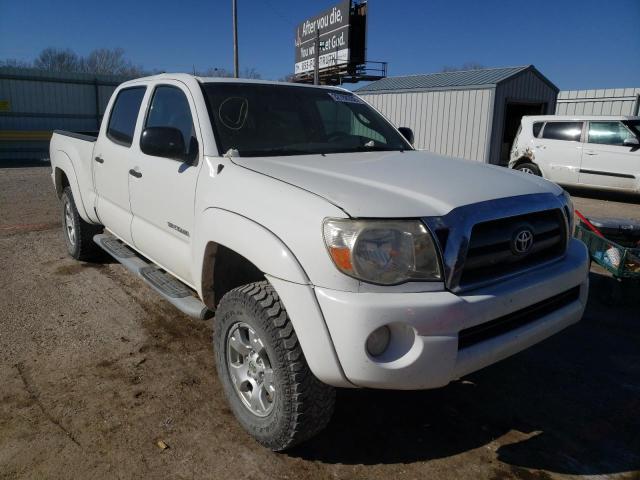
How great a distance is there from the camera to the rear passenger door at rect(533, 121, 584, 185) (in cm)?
1136

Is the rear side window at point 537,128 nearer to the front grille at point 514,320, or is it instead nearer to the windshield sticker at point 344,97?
the windshield sticker at point 344,97

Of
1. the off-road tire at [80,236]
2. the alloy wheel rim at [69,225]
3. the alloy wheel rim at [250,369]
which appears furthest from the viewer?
the alloy wheel rim at [69,225]

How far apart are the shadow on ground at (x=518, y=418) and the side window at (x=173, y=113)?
6.11ft

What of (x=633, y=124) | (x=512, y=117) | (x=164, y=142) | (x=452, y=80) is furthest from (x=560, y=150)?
(x=164, y=142)

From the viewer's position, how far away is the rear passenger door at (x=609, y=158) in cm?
1051

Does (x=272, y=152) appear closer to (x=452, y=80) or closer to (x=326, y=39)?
(x=452, y=80)

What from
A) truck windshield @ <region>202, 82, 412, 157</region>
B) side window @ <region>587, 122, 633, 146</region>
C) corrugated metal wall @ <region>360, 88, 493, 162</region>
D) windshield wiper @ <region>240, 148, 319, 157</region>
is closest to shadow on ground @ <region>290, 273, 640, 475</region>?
windshield wiper @ <region>240, 148, 319, 157</region>

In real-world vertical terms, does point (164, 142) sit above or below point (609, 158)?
above

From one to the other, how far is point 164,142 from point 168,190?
1.26 feet

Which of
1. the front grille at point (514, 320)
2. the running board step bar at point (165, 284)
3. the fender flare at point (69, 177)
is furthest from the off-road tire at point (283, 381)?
the fender flare at point (69, 177)

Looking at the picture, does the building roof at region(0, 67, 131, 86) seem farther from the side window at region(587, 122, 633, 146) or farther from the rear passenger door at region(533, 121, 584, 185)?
the side window at region(587, 122, 633, 146)

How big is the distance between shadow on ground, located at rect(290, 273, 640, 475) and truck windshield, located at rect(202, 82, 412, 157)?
64.2 inches

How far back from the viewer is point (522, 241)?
2373 mm

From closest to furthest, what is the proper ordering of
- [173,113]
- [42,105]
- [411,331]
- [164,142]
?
1. [411,331]
2. [164,142]
3. [173,113]
4. [42,105]
